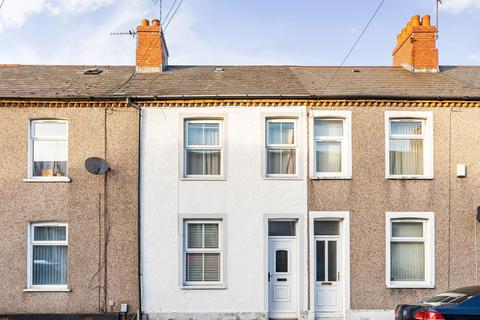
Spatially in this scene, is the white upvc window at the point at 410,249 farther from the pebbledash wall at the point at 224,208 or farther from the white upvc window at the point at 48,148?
the white upvc window at the point at 48,148

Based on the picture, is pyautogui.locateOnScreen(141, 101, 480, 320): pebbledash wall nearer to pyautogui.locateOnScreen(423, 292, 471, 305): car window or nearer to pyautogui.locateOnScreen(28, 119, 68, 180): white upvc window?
pyautogui.locateOnScreen(28, 119, 68, 180): white upvc window

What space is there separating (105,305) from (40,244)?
2369 mm

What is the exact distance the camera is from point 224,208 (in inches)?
478

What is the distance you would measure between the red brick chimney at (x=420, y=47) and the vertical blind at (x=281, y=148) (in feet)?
17.1

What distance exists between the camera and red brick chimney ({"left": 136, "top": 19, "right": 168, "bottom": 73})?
14.6 meters

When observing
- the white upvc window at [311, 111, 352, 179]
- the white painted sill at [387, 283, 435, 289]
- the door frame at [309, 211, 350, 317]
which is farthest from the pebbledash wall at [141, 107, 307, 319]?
the white painted sill at [387, 283, 435, 289]

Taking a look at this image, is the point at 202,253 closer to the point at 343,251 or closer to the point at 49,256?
the point at 343,251

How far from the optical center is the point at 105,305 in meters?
11.9

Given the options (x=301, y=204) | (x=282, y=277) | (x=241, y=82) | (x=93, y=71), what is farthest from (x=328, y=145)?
(x=93, y=71)

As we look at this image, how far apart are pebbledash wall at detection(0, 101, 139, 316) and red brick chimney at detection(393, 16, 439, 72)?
9.07 m

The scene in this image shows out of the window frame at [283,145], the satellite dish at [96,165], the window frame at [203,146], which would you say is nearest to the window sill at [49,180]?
the satellite dish at [96,165]

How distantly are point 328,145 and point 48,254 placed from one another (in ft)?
26.5

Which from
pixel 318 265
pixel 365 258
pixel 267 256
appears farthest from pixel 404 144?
pixel 267 256

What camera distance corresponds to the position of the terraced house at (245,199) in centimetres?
1195
